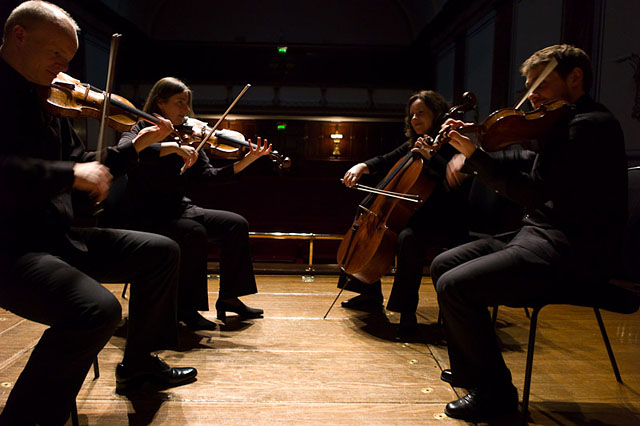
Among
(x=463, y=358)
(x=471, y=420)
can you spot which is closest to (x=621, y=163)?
(x=463, y=358)

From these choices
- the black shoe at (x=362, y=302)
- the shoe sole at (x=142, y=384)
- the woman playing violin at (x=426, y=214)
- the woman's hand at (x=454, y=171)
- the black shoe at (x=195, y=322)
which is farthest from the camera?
the black shoe at (x=362, y=302)

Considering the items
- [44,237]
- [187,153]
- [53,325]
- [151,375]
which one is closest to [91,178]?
[44,237]

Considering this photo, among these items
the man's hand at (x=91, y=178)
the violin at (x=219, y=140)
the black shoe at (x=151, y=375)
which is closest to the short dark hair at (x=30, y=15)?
the man's hand at (x=91, y=178)

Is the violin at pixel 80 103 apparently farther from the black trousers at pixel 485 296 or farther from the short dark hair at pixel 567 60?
the short dark hair at pixel 567 60

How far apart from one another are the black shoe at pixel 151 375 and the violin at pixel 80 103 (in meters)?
0.95

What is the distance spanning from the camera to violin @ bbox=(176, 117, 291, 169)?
2.39 m

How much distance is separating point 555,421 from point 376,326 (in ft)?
3.47

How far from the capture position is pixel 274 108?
10211 mm

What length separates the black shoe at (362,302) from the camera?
2787mm

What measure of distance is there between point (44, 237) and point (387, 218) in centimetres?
150

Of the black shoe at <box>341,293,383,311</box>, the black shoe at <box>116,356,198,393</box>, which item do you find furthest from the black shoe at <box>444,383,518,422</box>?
the black shoe at <box>341,293,383,311</box>

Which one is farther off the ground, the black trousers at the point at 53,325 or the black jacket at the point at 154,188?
the black jacket at the point at 154,188

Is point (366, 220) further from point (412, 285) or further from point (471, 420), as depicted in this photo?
point (471, 420)

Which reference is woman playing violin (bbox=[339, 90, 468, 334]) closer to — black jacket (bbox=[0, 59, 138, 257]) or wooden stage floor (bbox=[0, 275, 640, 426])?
wooden stage floor (bbox=[0, 275, 640, 426])
